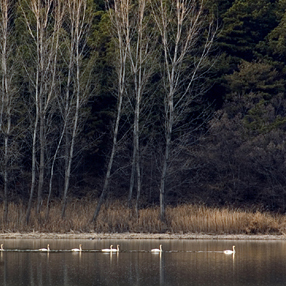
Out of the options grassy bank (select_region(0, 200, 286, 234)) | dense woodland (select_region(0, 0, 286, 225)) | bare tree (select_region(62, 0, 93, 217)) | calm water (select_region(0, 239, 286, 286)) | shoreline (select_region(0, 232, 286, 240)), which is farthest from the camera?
dense woodland (select_region(0, 0, 286, 225))

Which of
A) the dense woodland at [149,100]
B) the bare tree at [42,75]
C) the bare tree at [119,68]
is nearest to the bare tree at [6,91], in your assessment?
the dense woodland at [149,100]

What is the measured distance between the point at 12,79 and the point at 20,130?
8.38 feet

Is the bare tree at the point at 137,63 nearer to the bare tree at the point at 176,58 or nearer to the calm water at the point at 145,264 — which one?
the bare tree at the point at 176,58

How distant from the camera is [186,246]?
27422 millimetres

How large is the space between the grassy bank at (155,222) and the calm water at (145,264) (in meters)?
2.00

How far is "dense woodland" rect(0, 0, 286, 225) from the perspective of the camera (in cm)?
3516

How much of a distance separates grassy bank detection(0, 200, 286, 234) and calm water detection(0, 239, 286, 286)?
6.57 ft

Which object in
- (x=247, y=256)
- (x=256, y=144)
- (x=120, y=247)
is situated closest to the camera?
(x=247, y=256)

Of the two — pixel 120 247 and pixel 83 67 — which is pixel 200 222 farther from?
pixel 83 67

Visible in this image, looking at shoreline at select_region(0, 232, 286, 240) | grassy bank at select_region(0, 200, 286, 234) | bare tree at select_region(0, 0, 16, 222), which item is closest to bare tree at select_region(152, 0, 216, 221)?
grassy bank at select_region(0, 200, 286, 234)

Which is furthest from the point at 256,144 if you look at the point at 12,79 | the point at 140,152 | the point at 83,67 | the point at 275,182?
the point at 12,79

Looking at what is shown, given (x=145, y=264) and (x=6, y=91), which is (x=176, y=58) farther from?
(x=145, y=264)

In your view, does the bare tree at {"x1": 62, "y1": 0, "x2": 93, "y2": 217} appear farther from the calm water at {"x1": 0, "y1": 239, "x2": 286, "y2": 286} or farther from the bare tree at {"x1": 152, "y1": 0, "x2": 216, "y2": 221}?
the calm water at {"x1": 0, "y1": 239, "x2": 286, "y2": 286}

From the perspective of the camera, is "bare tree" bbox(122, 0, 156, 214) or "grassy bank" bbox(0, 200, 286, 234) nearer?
"grassy bank" bbox(0, 200, 286, 234)
